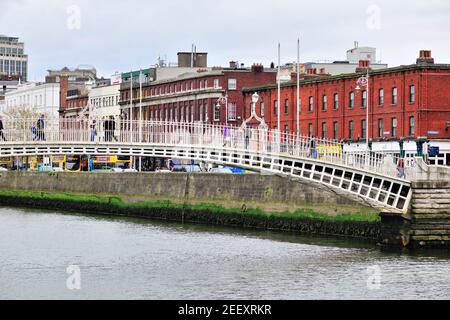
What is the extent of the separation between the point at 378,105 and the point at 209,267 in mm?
33888

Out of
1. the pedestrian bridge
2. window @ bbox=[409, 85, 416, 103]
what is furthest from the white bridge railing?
window @ bbox=[409, 85, 416, 103]

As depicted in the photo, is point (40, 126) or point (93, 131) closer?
point (40, 126)

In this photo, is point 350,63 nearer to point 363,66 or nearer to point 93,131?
point 363,66

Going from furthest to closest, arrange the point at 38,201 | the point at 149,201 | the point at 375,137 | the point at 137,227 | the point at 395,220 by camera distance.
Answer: the point at 38,201 → the point at 375,137 → the point at 149,201 → the point at 137,227 → the point at 395,220

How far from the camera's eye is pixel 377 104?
7256cm

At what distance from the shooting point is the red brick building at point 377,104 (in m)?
68.6

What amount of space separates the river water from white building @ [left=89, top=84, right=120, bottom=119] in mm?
65206

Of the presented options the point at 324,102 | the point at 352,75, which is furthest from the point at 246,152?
the point at 324,102

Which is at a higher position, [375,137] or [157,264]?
[375,137]

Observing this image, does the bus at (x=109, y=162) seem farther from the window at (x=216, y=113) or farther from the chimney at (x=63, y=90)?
the chimney at (x=63, y=90)

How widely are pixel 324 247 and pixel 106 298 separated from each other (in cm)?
1341

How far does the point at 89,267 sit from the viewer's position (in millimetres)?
40562

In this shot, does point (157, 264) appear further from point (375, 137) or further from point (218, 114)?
point (218, 114)

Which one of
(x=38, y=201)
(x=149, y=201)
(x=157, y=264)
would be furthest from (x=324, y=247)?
(x=38, y=201)
